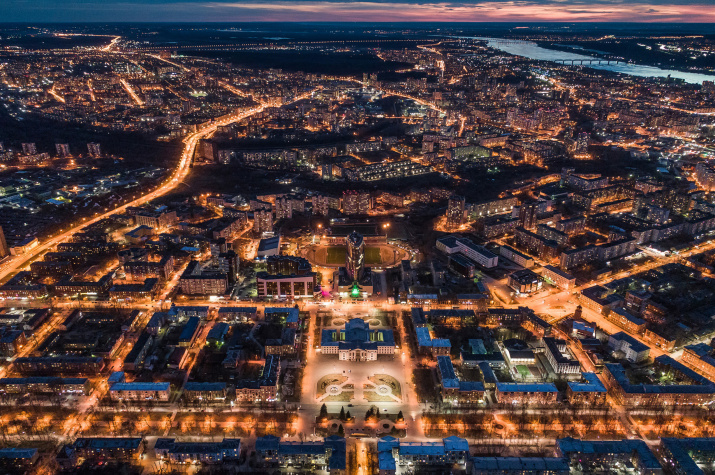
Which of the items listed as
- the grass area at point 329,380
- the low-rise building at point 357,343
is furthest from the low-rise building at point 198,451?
the low-rise building at point 357,343

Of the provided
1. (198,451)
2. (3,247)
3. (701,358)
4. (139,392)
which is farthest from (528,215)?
(3,247)

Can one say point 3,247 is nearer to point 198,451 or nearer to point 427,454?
point 198,451

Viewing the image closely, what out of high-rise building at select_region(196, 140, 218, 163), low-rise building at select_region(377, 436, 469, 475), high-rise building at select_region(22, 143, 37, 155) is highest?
high-rise building at select_region(22, 143, 37, 155)

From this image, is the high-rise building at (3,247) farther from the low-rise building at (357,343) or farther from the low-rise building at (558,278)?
the low-rise building at (558,278)

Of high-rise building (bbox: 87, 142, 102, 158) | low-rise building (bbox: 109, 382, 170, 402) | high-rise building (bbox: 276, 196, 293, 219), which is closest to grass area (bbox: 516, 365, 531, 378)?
low-rise building (bbox: 109, 382, 170, 402)

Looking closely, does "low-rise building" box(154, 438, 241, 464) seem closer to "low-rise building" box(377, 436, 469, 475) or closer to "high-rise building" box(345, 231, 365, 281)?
"low-rise building" box(377, 436, 469, 475)
